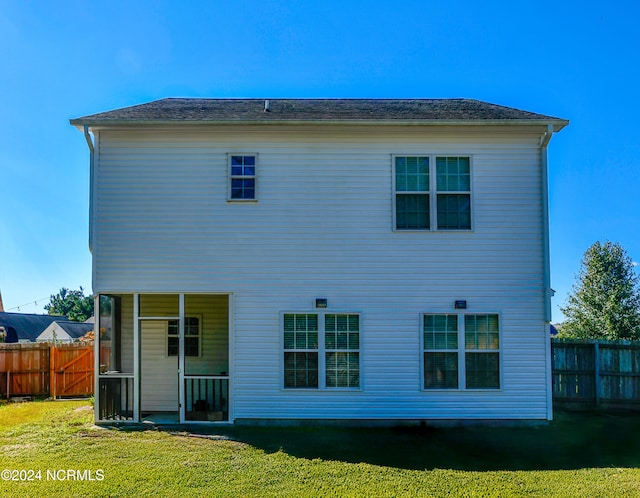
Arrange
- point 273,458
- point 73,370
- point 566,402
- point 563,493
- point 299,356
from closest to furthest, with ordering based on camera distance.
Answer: point 563,493 < point 273,458 < point 299,356 < point 566,402 < point 73,370

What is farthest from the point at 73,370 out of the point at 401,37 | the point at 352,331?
the point at 401,37

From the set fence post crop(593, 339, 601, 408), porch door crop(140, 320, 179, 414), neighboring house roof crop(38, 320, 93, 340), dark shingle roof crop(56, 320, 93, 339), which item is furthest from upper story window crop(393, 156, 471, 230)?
dark shingle roof crop(56, 320, 93, 339)

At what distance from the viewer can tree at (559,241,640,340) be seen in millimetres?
23719

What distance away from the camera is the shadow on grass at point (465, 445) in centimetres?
759

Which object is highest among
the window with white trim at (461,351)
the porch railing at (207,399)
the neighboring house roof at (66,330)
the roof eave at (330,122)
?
the roof eave at (330,122)

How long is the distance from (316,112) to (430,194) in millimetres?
2917

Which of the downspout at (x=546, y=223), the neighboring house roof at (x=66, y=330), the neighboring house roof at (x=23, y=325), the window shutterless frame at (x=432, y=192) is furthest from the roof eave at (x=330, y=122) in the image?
the neighboring house roof at (x=23, y=325)

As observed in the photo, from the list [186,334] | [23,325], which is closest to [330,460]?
A: [186,334]

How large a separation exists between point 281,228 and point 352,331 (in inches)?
95.0

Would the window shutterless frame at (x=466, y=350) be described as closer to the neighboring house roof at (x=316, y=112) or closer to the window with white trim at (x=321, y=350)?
the window with white trim at (x=321, y=350)

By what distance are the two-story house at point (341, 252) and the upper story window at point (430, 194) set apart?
0.03 m

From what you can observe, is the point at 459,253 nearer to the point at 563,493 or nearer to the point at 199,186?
the point at 563,493

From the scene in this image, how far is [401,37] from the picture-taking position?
39.7ft

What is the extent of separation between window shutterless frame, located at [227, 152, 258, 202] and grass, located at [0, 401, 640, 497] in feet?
14.5
